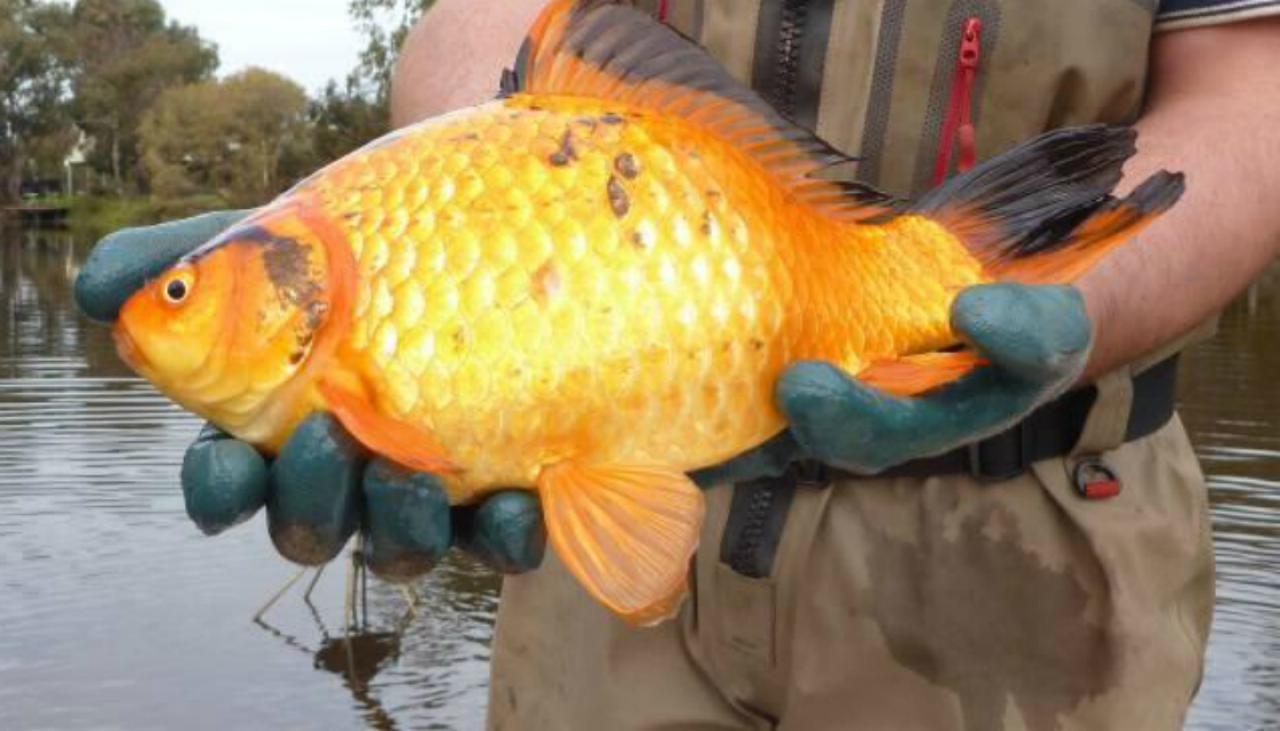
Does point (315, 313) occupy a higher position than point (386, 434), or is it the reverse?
point (315, 313)

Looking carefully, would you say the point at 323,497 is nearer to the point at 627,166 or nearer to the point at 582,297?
the point at 582,297

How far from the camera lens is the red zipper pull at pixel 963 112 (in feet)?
8.99

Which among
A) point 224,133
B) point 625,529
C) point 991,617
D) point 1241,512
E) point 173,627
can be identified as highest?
point 224,133

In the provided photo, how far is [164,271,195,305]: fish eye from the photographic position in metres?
2.05

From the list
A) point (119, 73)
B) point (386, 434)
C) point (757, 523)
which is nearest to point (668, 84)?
point (386, 434)

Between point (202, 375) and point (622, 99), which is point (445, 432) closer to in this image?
point (202, 375)

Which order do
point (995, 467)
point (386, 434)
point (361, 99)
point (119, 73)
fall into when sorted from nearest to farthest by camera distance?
point (386, 434), point (995, 467), point (361, 99), point (119, 73)

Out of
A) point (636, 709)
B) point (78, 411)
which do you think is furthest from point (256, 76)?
point (636, 709)

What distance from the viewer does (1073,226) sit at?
2.18 metres

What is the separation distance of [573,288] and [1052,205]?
633mm

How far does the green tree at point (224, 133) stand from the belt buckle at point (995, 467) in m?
70.0

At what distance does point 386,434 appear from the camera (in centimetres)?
195

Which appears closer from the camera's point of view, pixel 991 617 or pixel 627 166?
pixel 627 166

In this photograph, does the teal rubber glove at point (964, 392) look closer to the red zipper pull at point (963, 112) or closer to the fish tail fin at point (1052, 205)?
the fish tail fin at point (1052, 205)
